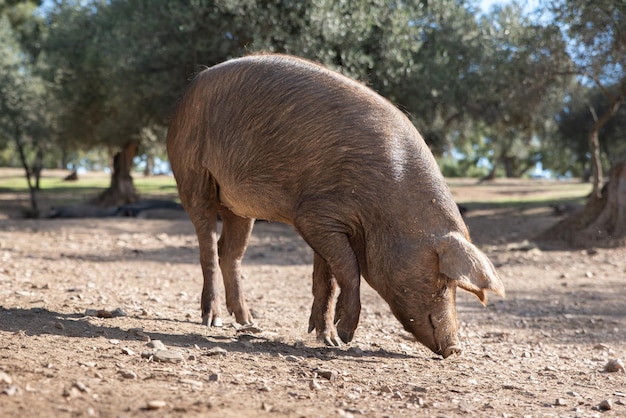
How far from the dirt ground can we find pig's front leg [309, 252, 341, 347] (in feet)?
0.51

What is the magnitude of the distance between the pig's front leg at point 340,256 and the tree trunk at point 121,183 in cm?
1972

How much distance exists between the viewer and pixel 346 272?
4.81 metres

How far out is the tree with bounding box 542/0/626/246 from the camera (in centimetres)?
1284

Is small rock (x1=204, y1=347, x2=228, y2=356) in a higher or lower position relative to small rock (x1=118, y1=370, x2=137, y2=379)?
lower

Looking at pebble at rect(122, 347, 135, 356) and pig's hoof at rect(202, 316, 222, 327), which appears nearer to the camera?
pebble at rect(122, 347, 135, 356)

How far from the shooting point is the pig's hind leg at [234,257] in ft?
20.0

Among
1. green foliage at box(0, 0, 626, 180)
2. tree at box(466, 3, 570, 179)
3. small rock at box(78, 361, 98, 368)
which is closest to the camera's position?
small rock at box(78, 361, 98, 368)

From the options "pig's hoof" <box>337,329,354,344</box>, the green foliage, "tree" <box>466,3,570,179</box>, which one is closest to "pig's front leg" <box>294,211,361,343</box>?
"pig's hoof" <box>337,329,354,344</box>

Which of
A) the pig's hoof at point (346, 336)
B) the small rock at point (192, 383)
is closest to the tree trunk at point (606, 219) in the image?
the pig's hoof at point (346, 336)

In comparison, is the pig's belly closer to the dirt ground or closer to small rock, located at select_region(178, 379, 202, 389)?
the dirt ground

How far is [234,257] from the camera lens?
6285mm

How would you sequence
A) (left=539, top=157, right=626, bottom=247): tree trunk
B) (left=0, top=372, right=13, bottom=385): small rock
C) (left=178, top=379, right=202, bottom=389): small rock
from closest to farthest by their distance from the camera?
(left=0, top=372, right=13, bottom=385): small rock, (left=178, top=379, right=202, bottom=389): small rock, (left=539, top=157, right=626, bottom=247): tree trunk

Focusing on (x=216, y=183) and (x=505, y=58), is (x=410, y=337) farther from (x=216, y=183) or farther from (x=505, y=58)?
(x=505, y=58)

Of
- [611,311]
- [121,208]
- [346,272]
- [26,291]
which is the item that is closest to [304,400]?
[346,272]
